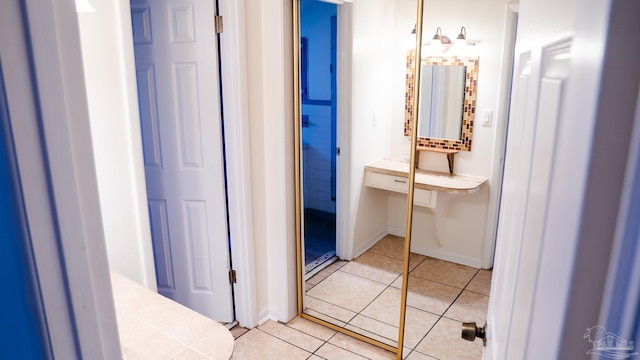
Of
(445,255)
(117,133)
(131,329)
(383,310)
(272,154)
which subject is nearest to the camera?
(131,329)

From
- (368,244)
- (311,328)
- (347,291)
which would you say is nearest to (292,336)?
(311,328)

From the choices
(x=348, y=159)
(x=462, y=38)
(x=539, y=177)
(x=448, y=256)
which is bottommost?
(x=448, y=256)

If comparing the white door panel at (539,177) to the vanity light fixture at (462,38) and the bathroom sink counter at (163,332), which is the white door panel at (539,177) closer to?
the bathroom sink counter at (163,332)

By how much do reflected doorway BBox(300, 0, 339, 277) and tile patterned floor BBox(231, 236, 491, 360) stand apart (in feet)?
0.87

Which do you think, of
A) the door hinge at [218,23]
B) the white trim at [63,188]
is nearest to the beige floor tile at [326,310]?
the door hinge at [218,23]

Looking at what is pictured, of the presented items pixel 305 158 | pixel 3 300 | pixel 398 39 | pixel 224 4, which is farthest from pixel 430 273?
pixel 3 300

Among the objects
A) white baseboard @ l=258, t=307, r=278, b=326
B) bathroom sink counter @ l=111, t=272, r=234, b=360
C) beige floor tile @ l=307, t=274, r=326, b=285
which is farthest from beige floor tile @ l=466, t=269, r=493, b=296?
bathroom sink counter @ l=111, t=272, r=234, b=360

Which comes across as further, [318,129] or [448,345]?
[318,129]

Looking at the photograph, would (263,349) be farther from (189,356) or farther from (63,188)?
(63,188)

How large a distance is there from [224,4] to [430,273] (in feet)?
7.04

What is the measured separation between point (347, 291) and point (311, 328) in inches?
15.7

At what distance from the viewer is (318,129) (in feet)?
9.46

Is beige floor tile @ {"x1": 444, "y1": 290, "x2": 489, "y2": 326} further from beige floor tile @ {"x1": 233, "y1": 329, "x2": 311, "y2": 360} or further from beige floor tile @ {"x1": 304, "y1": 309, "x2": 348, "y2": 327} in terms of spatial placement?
beige floor tile @ {"x1": 233, "y1": 329, "x2": 311, "y2": 360}

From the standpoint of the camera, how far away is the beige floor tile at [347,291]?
2922 millimetres
